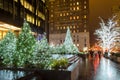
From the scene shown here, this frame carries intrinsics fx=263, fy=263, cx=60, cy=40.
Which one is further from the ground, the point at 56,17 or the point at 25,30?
the point at 56,17

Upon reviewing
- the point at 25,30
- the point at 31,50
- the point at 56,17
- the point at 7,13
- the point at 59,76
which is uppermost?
the point at 56,17

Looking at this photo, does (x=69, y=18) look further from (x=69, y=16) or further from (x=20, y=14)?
(x=20, y=14)

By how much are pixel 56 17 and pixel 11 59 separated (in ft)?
556

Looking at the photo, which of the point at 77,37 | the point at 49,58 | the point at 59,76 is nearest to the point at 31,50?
the point at 49,58

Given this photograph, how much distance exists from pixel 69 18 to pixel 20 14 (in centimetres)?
12530

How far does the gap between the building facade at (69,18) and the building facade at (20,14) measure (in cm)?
9179

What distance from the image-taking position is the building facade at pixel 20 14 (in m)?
49.0

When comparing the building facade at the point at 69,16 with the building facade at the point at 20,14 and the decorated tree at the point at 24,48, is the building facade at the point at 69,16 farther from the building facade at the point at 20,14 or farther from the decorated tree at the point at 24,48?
the decorated tree at the point at 24,48

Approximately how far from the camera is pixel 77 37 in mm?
177500

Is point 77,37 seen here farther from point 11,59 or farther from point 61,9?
point 11,59

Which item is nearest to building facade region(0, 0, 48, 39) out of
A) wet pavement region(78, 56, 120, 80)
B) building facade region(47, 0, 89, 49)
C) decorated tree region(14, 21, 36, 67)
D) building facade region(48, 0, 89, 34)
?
wet pavement region(78, 56, 120, 80)

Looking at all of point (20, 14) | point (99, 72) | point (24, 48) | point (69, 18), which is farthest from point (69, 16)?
point (24, 48)

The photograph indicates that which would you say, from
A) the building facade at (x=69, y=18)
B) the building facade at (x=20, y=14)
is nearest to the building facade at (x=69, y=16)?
the building facade at (x=69, y=18)

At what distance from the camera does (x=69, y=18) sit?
184m
